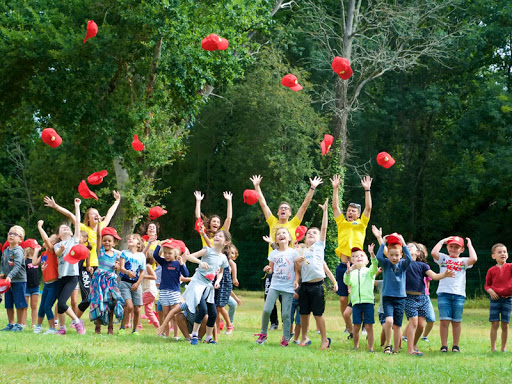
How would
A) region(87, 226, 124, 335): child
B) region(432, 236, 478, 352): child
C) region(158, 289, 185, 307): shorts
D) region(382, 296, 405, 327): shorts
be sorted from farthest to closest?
region(87, 226, 124, 335): child
region(158, 289, 185, 307): shorts
region(432, 236, 478, 352): child
region(382, 296, 405, 327): shorts

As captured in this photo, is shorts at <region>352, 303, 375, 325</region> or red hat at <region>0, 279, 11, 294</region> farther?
red hat at <region>0, 279, 11, 294</region>

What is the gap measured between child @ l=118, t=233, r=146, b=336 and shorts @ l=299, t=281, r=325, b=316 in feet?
8.61

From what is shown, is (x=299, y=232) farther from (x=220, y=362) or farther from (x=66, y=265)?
(x=220, y=362)

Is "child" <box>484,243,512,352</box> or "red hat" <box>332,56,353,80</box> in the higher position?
"red hat" <box>332,56,353,80</box>

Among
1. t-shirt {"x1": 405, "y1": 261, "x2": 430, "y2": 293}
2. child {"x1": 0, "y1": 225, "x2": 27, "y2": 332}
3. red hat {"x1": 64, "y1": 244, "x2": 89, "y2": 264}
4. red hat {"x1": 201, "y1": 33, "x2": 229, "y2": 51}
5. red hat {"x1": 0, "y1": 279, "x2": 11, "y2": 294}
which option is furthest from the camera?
red hat {"x1": 201, "y1": 33, "x2": 229, "y2": 51}

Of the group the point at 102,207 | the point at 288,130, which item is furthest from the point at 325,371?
the point at 102,207

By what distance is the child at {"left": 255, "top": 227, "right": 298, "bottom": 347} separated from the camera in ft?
33.4

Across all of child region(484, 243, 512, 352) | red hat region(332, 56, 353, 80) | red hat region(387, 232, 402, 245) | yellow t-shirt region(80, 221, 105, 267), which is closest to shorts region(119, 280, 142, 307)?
yellow t-shirt region(80, 221, 105, 267)

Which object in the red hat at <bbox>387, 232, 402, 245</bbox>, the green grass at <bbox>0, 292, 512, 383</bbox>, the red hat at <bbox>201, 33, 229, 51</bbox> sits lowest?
the green grass at <bbox>0, 292, 512, 383</bbox>

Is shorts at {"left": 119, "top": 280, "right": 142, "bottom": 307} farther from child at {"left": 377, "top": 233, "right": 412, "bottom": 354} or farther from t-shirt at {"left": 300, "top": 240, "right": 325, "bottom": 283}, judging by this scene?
child at {"left": 377, "top": 233, "right": 412, "bottom": 354}

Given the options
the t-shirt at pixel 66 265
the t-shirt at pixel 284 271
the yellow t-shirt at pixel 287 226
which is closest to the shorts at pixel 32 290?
the t-shirt at pixel 66 265

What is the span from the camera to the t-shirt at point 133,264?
1134 cm

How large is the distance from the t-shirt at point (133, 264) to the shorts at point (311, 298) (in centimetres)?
268

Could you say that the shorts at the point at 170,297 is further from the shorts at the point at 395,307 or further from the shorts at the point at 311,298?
the shorts at the point at 395,307
